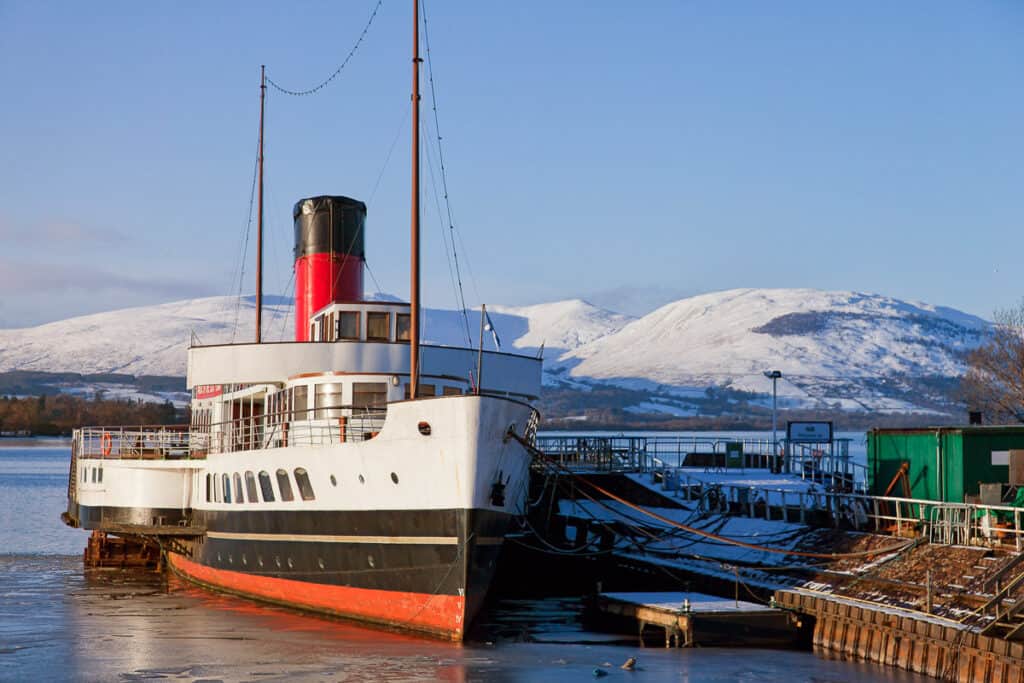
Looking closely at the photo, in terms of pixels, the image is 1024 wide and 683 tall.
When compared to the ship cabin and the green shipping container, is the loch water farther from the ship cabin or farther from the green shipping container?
the green shipping container

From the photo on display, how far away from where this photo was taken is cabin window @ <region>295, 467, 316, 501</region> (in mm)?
29688

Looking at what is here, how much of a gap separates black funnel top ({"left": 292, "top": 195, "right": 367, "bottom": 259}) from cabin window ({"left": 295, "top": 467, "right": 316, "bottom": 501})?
11247 millimetres

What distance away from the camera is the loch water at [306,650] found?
24734mm

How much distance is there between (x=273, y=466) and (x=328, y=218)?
36.2ft

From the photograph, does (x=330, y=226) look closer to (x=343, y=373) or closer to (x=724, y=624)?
(x=343, y=373)

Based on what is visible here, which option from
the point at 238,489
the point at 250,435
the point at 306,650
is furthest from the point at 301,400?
the point at 306,650

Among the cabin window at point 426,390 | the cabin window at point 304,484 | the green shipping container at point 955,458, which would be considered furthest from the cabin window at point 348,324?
the green shipping container at point 955,458

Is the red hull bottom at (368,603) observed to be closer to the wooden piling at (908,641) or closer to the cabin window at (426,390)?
the cabin window at (426,390)

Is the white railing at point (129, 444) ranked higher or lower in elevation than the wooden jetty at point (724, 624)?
higher

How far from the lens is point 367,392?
31.7 metres

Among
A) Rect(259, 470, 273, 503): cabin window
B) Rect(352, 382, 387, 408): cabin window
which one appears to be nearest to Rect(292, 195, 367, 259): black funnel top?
Rect(352, 382, 387, 408): cabin window

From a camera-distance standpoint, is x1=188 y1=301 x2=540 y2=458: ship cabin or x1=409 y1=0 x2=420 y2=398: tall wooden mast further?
x1=188 y1=301 x2=540 y2=458: ship cabin

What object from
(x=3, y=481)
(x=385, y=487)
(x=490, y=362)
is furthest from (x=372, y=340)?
(x=3, y=481)

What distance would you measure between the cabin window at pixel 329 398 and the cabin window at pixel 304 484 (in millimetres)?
1742
